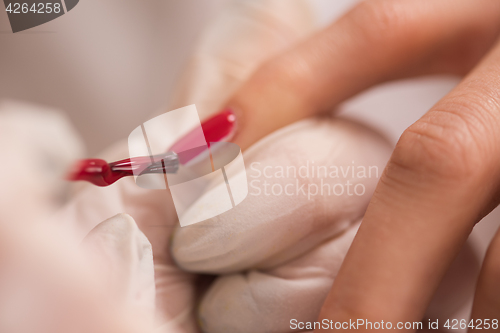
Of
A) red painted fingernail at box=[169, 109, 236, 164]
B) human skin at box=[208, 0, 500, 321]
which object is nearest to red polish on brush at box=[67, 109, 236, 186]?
red painted fingernail at box=[169, 109, 236, 164]

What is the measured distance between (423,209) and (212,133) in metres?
0.16

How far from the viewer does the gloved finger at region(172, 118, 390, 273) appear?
0.22 metres

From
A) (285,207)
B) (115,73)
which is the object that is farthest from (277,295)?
(115,73)

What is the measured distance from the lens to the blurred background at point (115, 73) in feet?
0.83

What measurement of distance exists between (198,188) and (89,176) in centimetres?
7

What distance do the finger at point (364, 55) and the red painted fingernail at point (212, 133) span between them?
0.01m

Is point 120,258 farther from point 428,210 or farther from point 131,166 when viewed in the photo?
point 428,210

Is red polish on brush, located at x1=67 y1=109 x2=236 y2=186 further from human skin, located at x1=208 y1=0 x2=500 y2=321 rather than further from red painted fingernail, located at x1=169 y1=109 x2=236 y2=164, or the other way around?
human skin, located at x1=208 y1=0 x2=500 y2=321

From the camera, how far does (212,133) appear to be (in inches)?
10.8

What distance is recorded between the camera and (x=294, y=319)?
0.24 meters

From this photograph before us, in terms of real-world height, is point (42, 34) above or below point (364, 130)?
above

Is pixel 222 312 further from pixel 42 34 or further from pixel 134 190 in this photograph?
pixel 42 34

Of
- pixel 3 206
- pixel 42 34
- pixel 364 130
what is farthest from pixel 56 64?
pixel 364 130

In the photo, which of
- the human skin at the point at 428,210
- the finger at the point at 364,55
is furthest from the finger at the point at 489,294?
the finger at the point at 364,55
